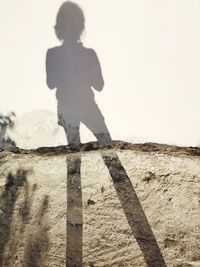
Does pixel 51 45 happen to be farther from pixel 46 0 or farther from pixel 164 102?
pixel 164 102

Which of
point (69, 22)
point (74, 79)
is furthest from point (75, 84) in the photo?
point (69, 22)

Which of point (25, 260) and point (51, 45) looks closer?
point (25, 260)

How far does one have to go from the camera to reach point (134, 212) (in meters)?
2.71

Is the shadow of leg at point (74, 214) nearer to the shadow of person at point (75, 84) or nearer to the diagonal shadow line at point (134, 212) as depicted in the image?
the shadow of person at point (75, 84)

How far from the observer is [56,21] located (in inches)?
131

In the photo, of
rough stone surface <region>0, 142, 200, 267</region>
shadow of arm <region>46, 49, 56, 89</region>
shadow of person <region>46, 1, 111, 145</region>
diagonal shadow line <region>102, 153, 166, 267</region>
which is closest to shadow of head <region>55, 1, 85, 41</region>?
shadow of person <region>46, 1, 111, 145</region>

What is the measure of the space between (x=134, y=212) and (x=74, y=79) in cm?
148

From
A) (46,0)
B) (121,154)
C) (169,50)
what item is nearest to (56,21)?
(46,0)

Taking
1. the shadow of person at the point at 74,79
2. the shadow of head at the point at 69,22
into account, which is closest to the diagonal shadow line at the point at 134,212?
the shadow of person at the point at 74,79

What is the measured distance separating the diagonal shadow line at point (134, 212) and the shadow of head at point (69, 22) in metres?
1.24

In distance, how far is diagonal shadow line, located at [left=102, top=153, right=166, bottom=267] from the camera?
2.50 metres

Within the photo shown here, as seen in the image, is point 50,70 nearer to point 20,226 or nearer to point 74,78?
point 74,78

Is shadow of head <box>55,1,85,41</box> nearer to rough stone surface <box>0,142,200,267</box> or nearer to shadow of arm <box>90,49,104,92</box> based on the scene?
shadow of arm <box>90,49,104,92</box>

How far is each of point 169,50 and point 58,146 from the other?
1.38m
